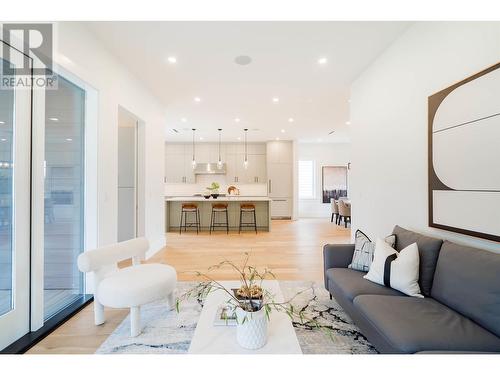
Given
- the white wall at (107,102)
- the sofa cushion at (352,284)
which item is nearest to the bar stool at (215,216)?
the white wall at (107,102)

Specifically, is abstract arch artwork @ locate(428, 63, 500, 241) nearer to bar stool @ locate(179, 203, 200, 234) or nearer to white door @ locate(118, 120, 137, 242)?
white door @ locate(118, 120, 137, 242)

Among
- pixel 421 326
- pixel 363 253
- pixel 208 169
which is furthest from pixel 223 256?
pixel 208 169

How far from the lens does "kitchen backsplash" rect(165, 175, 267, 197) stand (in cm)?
923

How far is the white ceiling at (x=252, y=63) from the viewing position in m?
2.61

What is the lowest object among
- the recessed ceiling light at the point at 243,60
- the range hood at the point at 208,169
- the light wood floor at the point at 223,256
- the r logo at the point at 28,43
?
the light wood floor at the point at 223,256

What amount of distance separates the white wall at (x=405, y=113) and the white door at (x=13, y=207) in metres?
3.59

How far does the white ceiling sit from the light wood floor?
3029mm

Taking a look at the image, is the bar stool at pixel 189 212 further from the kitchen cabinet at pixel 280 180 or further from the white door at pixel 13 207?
the white door at pixel 13 207

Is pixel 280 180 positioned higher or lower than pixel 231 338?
higher

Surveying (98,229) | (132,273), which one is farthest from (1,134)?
(132,273)

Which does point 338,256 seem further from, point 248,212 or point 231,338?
point 248,212

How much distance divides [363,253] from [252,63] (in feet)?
9.25

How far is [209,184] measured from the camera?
9.27 m
